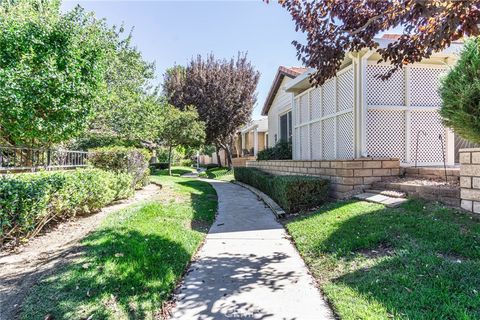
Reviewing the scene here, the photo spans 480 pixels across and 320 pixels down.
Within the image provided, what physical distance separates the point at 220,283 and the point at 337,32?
12.9 feet

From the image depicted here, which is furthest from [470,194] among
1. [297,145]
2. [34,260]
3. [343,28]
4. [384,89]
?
[297,145]

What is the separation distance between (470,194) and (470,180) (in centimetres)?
21

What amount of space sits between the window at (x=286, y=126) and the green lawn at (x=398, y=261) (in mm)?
9482

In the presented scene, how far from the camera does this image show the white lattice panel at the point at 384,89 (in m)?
7.76

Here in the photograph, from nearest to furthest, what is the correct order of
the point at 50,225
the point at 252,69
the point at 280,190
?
the point at 50,225
the point at 280,190
the point at 252,69

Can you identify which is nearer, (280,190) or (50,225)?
(50,225)

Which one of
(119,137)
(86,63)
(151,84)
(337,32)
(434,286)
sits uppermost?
(151,84)

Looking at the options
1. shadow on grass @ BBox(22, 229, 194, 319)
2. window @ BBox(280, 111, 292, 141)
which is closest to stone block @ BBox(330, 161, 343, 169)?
shadow on grass @ BBox(22, 229, 194, 319)

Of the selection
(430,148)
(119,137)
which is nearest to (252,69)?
(119,137)

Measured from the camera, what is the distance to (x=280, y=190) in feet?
25.8

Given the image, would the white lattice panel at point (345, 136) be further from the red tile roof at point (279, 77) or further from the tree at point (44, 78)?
the tree at point (44, 78)

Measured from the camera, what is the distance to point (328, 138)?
955 cm

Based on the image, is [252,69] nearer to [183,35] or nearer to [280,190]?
[183,35]

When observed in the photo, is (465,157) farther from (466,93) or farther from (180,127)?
(180,127)
